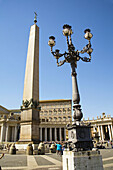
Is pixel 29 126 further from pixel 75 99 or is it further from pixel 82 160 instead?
pixel 82 160

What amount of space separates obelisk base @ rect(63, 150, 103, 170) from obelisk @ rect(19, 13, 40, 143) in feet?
36.7

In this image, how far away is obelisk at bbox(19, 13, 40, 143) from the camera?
15.5m

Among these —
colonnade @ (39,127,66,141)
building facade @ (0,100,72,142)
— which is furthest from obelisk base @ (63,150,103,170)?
colonnade @ (39,127,66,141)

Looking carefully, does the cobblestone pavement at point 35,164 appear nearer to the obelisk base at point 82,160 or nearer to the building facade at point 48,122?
the obelisk base at point 82,160

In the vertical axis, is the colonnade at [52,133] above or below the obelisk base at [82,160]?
below

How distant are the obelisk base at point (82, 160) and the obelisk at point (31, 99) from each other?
36.7 feet

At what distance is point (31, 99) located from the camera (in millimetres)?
16281

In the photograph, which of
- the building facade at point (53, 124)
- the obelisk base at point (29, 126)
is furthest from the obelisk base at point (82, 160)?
the building facade at point (53, 124)

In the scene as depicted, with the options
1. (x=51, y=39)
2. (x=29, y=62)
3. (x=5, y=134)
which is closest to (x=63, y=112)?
(x=5, y=134)

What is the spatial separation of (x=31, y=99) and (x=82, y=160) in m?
12.4

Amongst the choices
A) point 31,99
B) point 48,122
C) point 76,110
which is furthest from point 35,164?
point 48,122

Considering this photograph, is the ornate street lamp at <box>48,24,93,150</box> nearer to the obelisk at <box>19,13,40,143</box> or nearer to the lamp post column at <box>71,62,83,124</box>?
the lamp post column at <box>71,62,83,124</box>

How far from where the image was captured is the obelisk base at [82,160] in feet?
14.5

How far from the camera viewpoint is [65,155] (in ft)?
16.2
